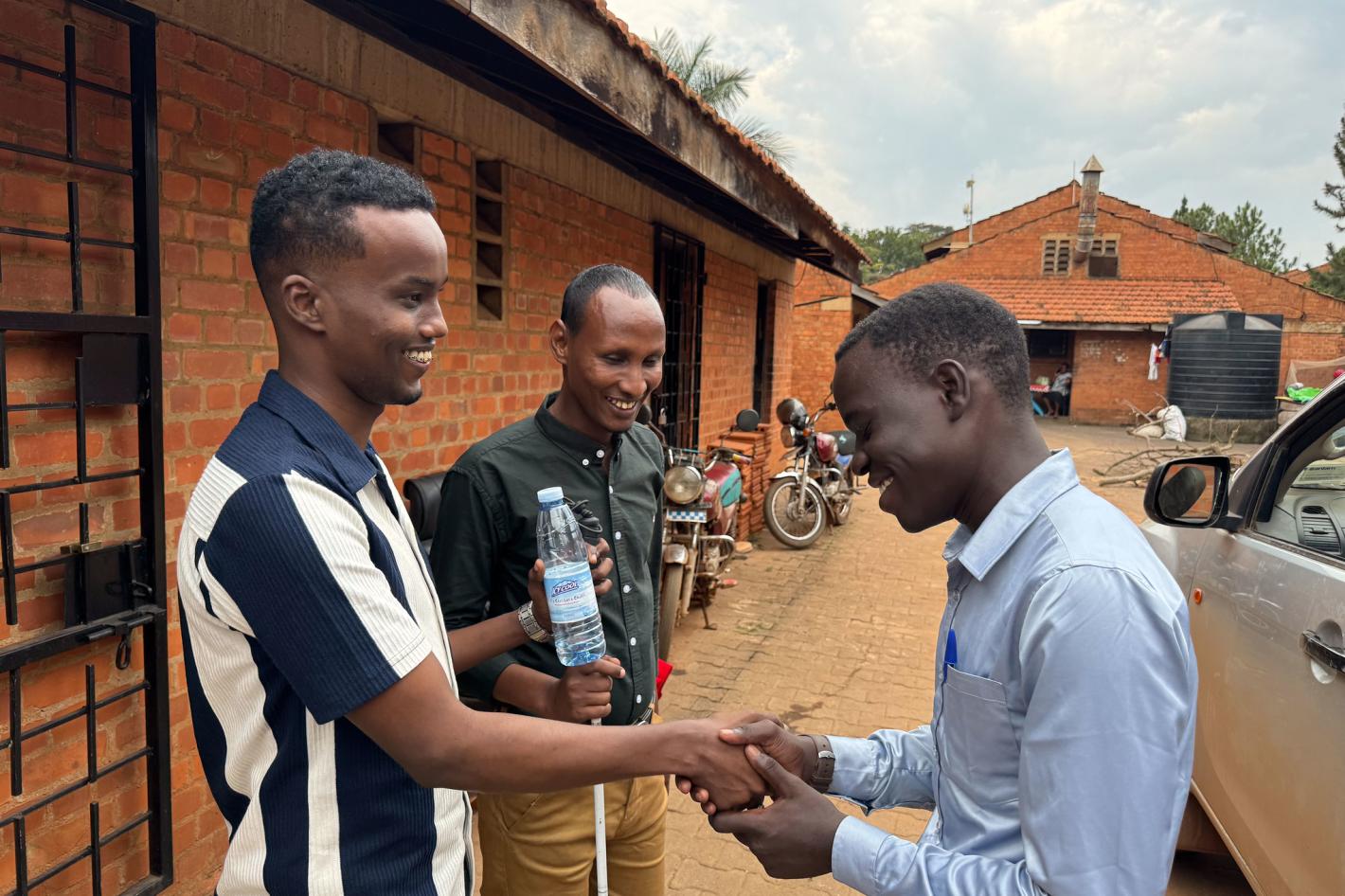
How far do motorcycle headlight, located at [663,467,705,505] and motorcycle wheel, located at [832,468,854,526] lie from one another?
13.6 feet

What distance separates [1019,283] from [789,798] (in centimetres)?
2839

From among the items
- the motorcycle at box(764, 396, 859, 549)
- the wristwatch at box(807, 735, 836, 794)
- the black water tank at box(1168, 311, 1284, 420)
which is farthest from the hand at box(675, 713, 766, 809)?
the black water tank at box(1168, 311, 1284, 420)

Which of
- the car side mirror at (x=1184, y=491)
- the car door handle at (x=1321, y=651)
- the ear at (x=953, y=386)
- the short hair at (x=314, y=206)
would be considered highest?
the short hair at (x=314, y=206)

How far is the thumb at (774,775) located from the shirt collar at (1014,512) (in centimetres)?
56

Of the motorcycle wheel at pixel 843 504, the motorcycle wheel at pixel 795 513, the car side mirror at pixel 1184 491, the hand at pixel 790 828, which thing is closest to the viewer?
the hand at pixel 790 828

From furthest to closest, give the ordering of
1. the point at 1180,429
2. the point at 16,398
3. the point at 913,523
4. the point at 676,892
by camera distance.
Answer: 1. the point at 1180,429
2. the point at 676,892
3. the point at 16,398
4. the point at 913,523

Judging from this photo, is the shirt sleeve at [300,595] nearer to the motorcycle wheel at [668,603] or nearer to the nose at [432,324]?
the nose at [432,324]

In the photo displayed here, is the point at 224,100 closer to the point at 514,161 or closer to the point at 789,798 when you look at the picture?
the point at 514,161

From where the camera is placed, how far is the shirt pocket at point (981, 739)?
1277 millimetres

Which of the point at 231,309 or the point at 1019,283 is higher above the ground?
the point at 1019,283

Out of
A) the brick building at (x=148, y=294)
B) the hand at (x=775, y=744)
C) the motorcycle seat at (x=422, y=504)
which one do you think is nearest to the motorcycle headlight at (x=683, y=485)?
the brick building at (x=148, y=294)

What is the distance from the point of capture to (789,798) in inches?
61.8

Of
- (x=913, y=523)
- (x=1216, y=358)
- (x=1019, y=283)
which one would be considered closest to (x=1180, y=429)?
(x=1216, y=358)

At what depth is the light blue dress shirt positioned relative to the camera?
43.1 inches
